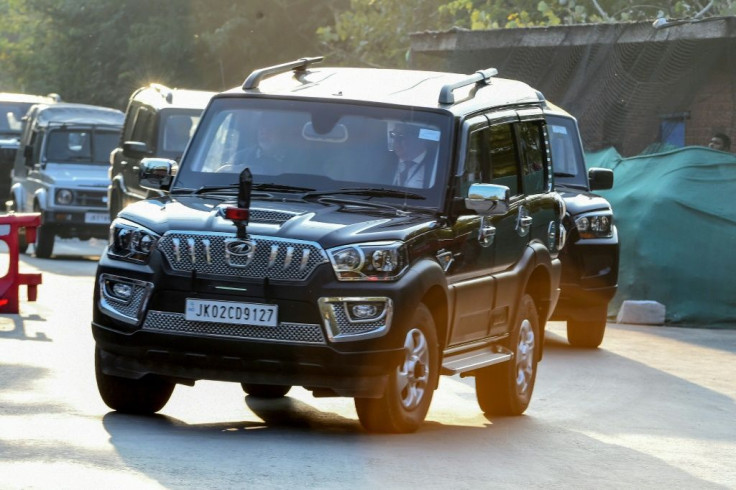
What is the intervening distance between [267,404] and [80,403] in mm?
1263

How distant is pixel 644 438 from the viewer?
34.6 ft

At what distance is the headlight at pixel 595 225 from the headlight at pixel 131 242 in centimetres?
703

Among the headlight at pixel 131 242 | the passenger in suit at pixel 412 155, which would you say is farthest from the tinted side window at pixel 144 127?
the headlight at pixel 131 242

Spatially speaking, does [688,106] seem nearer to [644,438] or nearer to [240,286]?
[644,438]

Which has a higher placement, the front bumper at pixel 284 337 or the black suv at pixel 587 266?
the front bumper at pixel 284 337

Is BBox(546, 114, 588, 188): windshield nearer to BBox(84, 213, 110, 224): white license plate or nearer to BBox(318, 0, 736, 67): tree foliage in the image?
BBox(84, 213, 110, 224): white license plate

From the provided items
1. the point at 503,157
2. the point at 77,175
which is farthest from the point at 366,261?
the point at 77,175

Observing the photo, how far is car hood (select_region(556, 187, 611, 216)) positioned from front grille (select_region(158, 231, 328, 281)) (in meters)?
7.09

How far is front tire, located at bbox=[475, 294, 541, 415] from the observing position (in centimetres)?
1102

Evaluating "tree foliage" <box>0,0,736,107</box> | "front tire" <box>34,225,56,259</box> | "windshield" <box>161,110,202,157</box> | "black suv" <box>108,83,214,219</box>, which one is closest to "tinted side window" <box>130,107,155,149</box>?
"black suv" <box>108,83,214,219</box>

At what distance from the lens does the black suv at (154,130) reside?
68.5 ft

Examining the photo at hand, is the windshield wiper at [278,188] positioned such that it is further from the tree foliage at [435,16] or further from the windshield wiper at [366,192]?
the tree foliage at [435,16]

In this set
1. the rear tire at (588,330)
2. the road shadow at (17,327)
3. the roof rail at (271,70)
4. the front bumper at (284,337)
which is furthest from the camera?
the rear tire at (588,330)

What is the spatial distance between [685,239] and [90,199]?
9958mm
